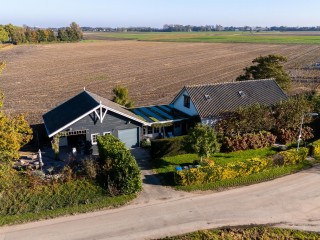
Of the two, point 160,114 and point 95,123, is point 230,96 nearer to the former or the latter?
point 160,114

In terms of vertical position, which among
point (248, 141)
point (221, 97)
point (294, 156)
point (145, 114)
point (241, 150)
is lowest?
point (241, 150)

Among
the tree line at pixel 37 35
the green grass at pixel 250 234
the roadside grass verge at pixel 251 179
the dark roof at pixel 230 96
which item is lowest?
the green grass at pixel 250 234

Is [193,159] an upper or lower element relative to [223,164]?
lower

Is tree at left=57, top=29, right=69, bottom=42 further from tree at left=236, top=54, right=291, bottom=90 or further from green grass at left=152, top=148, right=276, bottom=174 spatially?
green grass at left=152, top=148, right=276, bottom=174

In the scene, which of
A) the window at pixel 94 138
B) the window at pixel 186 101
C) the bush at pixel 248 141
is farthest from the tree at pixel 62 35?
the bush at pixel 248 141

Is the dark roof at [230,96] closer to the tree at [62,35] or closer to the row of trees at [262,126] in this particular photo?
the row of trees at [262,126]

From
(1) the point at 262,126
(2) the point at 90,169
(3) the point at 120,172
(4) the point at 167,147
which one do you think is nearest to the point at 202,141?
(4) the point at 167,147
